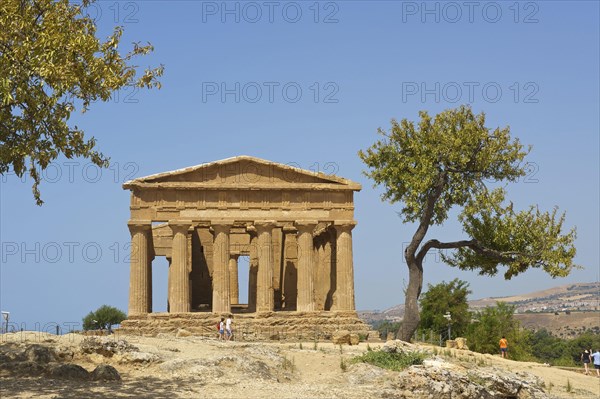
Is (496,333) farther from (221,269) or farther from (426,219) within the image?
(221,269)

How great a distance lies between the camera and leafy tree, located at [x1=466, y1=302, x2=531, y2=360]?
53.0 meters

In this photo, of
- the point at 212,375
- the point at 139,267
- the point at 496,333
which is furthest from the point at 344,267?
the point at 212,375

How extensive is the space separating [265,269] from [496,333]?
62.5 ft

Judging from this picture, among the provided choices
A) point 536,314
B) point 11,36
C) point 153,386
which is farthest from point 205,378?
point 536,314

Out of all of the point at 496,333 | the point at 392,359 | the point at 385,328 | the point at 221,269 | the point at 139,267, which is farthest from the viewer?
the point at 385,328

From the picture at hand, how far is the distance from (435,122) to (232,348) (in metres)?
16.6

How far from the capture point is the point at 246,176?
44875 mm

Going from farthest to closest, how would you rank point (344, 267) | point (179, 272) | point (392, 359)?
1. point (344, 267)
2. point (179, 272)
3. point (392, 359)

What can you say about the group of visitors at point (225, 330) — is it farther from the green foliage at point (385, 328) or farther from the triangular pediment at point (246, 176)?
the green foliage at point (385, 328)

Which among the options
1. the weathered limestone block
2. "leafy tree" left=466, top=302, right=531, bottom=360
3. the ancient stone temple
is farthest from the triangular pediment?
"leafy tree" left=466, top=302, right=531, bottom=360

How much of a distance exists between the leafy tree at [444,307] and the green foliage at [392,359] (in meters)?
36.4

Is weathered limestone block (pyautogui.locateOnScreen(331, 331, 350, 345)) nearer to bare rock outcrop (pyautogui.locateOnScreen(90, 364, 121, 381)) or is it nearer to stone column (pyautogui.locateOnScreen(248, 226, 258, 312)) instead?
stone column (pyautogui.locateOnScreen(248, 226, 258, 312))

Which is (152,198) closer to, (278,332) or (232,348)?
(278,332)

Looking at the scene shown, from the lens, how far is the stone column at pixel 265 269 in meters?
44.2
